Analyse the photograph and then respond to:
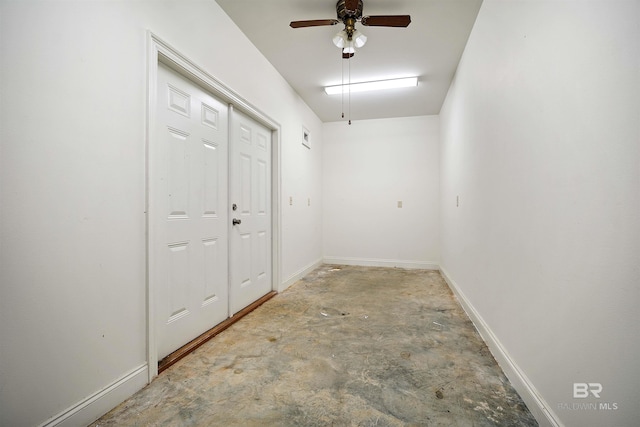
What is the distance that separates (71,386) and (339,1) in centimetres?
299

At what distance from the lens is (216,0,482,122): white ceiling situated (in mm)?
2318

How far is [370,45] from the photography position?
2852 mm

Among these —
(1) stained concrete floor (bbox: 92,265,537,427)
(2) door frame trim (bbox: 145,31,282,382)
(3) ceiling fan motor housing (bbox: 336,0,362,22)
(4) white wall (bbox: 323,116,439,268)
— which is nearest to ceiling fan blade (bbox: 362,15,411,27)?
(3) ceiling fan motor housing (bbox: 336,0,362,22)

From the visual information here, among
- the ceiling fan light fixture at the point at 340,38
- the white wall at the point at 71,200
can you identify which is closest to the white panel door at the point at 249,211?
the white wall at the point at 71,200

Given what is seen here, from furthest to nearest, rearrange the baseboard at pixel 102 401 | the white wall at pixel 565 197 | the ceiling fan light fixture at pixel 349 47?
the ceiling fan light fixture at pixel 349 47
the baseboard at pixel 102 401
the white wall at pixel 565 197

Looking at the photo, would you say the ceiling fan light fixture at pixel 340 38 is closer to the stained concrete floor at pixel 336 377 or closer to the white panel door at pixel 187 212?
the white panel door at pixel 187 212

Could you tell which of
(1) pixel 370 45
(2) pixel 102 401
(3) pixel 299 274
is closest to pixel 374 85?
(1) pixel 370 45

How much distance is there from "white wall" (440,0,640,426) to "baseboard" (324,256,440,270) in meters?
2.81

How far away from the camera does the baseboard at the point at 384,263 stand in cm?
487

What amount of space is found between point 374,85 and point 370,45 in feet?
2.99
